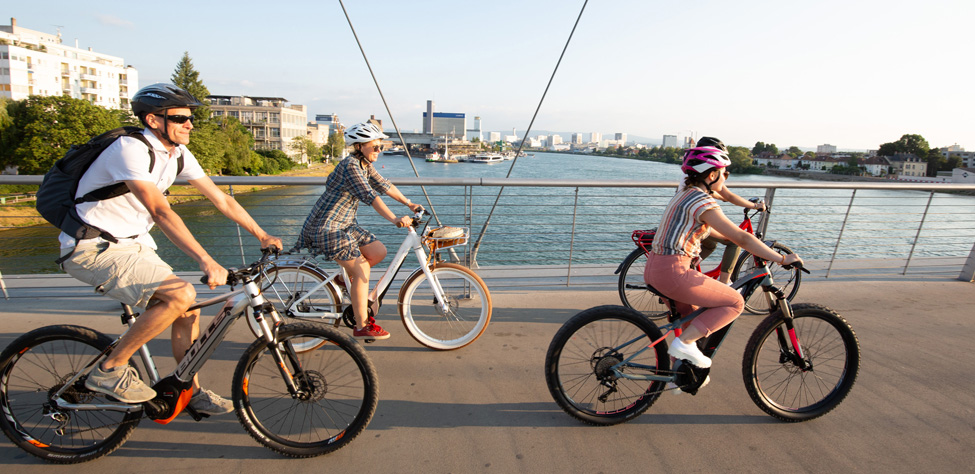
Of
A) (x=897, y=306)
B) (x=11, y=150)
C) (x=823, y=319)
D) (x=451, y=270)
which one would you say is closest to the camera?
(x=823, y=319)

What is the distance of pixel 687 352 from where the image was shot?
267 centimetres

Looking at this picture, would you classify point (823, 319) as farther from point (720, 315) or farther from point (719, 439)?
point (719, 439)

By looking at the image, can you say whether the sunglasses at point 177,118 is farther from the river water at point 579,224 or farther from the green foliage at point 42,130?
the green foliage at point 42,130

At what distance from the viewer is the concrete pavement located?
246cm

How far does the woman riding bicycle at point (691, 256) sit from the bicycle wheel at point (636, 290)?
169cm

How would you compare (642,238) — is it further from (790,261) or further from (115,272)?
(115,272)

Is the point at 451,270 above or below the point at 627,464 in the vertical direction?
above

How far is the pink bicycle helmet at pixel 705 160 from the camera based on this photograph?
106 inches

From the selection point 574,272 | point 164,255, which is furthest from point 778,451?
point 164,255

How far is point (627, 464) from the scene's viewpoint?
2469 millimetres

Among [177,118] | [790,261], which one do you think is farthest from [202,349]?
[790,261]

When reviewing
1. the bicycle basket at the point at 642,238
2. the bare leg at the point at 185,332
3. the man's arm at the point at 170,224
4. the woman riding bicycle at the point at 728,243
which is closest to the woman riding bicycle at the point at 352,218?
the bare leg at the point at 185,332

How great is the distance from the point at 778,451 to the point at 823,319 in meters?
0.74

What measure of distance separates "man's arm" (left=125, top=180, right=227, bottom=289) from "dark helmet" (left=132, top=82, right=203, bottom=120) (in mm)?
330
